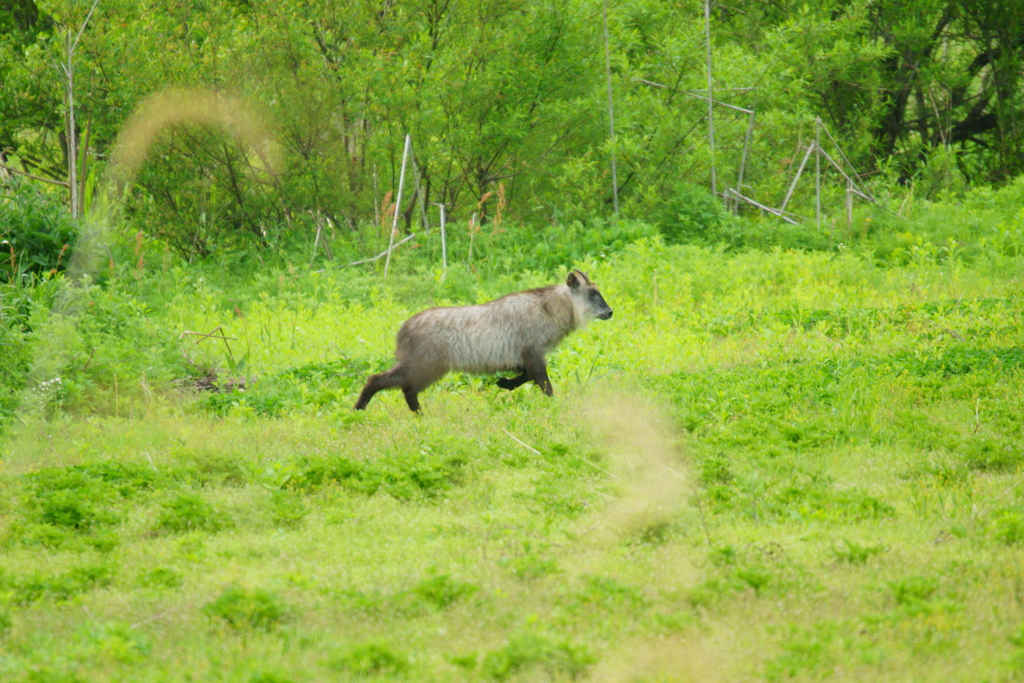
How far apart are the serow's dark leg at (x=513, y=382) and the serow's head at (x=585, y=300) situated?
67 centimetres

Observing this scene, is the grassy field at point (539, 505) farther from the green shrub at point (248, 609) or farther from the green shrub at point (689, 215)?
the green shrub at point (689, 215)

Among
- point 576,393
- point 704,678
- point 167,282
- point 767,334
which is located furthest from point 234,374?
point 704,678

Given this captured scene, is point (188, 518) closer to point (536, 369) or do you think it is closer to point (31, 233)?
point (536, 369)

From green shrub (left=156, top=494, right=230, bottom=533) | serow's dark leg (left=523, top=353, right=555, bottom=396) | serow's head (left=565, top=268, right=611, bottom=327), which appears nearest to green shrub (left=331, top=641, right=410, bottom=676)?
green shrub (left=156, top=494, right=230, bottom=533)

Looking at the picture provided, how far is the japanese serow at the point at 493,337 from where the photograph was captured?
7.12 metres

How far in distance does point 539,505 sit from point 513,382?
251 centimetres

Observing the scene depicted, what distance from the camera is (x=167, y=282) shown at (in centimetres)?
1131

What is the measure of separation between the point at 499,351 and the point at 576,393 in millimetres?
648

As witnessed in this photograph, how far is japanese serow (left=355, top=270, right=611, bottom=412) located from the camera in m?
7.12

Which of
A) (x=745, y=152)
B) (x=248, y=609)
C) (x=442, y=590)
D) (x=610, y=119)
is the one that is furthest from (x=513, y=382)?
(x=745, y=152)

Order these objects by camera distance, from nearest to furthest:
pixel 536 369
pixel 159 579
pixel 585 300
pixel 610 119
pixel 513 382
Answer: pixel 159 579
pixel 536 369
pixel 513 382
pixel 585 300
pixel 610 119

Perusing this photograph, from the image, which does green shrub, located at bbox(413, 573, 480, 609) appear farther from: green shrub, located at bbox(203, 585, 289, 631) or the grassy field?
green shrub, located at bbox(203, 585, 289, 631)

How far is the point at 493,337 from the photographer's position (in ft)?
24.1

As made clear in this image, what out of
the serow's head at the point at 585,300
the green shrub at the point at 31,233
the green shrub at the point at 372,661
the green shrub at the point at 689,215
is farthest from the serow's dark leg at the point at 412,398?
the green shrub at the point at 689,215
